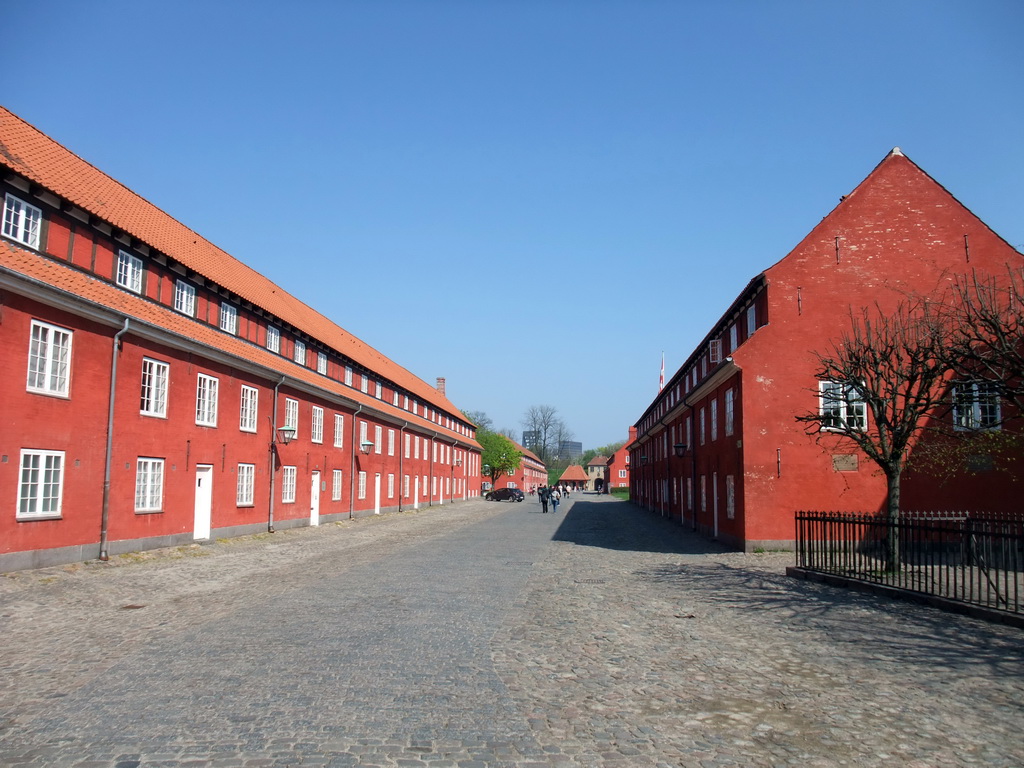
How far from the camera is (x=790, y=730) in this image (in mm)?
5668

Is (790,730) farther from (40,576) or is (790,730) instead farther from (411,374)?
(411,374)

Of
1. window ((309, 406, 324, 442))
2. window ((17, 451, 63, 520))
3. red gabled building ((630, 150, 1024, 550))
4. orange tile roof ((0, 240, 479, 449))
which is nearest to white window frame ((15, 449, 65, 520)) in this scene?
window ((17, 451, 63, 520))

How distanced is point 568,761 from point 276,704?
100 inches

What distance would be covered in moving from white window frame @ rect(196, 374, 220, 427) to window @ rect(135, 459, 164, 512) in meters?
2.26

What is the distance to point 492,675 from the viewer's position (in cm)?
723

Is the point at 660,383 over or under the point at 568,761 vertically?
over

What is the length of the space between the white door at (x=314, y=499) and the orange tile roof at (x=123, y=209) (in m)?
6.26

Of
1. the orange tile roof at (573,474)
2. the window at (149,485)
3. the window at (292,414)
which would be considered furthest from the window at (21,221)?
the orange tile roof at (573,474)

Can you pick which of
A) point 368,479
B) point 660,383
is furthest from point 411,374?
point 368,479

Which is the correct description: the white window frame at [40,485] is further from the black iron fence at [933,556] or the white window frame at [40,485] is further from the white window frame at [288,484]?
the black iron fence at [933,556]

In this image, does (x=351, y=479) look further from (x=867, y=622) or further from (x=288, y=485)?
(x=867, y=622)

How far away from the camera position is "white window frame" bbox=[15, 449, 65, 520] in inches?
579

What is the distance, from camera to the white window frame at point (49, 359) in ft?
49.2

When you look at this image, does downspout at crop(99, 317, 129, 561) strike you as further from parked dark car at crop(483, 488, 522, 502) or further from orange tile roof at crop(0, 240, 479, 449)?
parked dark car at crop(483, 488, 522, 502)
